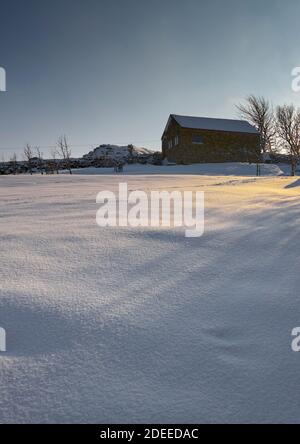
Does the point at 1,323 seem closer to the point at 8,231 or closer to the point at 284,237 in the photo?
the point at 8,231

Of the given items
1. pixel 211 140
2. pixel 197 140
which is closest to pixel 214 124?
pixel 211 140

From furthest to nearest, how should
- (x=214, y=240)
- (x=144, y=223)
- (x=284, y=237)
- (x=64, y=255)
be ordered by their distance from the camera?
(x=144, y=223)
(x=284, y=237)
(x=214, y=240)
(x=64, y=255)

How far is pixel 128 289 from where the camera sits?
1492 millimetres

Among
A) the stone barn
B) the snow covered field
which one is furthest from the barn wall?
the snow covered field

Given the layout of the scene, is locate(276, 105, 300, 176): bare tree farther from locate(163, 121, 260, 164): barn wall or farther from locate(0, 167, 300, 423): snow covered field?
locate(0, 167, 300, 423): snow covered field

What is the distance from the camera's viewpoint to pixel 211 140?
29.4 metres

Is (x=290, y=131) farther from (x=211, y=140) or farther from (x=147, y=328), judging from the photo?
(x=147, y=328)

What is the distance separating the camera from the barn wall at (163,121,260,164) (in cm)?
2887

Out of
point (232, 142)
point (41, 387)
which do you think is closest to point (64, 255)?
point (41, 387)

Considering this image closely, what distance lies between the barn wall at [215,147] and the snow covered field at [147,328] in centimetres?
2808

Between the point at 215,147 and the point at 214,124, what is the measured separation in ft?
8.65

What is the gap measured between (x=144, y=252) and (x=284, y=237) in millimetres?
1331

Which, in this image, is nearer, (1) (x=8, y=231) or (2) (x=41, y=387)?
(2) (x=41, y=387)

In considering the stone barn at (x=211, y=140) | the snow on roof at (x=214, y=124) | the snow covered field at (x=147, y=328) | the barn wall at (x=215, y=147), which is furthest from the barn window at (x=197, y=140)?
the snow covered field at (x=147, y=328)
